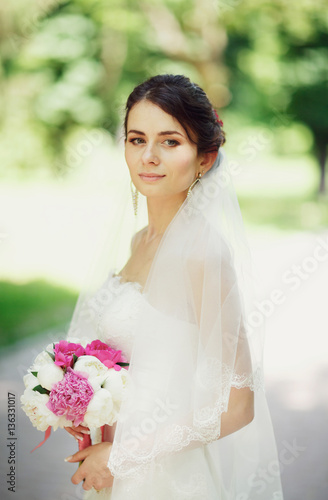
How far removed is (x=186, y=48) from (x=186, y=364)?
11619mm

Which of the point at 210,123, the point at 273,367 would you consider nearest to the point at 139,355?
the point at 210,123

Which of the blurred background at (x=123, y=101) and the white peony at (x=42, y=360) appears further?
the blurred background at (x=123, y=101)

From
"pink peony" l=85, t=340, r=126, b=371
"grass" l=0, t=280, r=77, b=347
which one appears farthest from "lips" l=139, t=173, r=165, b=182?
"grass" l=0, t=280, r=77, b=347

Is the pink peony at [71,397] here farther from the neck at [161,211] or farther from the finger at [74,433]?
the neck at [161,211]

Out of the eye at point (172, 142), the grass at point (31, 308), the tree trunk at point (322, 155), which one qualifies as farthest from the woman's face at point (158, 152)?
the tree trunk at point (322, 155)


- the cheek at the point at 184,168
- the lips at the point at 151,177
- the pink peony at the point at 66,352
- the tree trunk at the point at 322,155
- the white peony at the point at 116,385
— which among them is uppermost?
the tree trunk at the point at 322,155

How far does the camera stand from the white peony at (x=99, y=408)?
1.90 metres

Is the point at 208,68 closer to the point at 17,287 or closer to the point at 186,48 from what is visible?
the point at 186,48

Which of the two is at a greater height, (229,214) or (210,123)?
(210,123)

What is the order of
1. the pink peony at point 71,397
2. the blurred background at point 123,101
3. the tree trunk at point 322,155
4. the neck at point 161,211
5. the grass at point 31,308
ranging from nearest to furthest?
1. the pink peony at point 71,397
2. the neck at point 161,211
3. the grass at point 31,308
4. the blurred background at point 123,101
5. the tree trunk at point 322,155

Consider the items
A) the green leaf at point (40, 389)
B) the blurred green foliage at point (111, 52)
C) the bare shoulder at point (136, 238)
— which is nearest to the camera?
the green leaf at point (40, 389)

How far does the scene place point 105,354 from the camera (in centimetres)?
205

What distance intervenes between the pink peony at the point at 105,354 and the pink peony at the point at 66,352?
3 cm

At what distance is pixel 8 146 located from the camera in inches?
500
